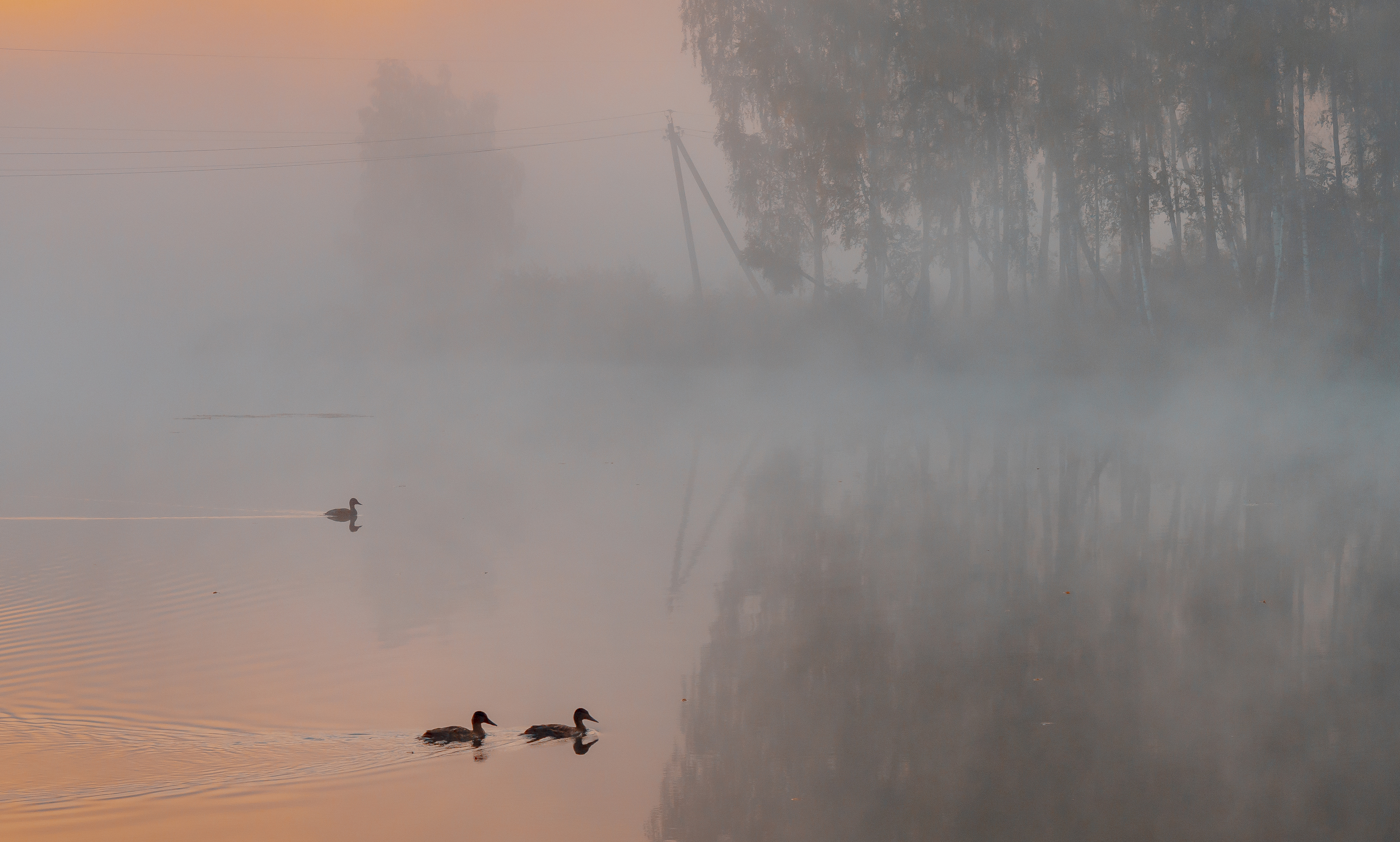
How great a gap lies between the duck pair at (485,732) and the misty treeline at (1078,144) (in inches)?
936

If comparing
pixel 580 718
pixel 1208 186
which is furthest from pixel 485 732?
pixel 1208 186

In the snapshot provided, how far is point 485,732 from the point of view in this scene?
A: 6.57 metres

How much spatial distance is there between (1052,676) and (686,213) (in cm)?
3480

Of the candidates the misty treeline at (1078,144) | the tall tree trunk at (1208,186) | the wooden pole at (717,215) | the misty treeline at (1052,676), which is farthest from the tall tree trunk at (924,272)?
the misty treeline at (1052,676)

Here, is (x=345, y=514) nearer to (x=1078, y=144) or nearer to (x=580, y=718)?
(x=580, y=718)

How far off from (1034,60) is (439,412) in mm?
17721

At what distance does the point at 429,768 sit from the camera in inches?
242

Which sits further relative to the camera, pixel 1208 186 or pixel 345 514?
pixel 1208 186

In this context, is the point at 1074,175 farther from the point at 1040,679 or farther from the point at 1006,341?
the point at 1040,679

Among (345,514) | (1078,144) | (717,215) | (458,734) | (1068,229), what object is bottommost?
(458,734)

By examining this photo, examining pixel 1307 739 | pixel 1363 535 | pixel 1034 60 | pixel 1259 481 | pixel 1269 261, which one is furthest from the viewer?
pixel 1034 60

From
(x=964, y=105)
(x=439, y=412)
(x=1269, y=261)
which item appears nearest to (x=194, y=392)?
(x=439, y=412)

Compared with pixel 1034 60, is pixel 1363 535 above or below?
below

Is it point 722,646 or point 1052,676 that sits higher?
point 722,646
